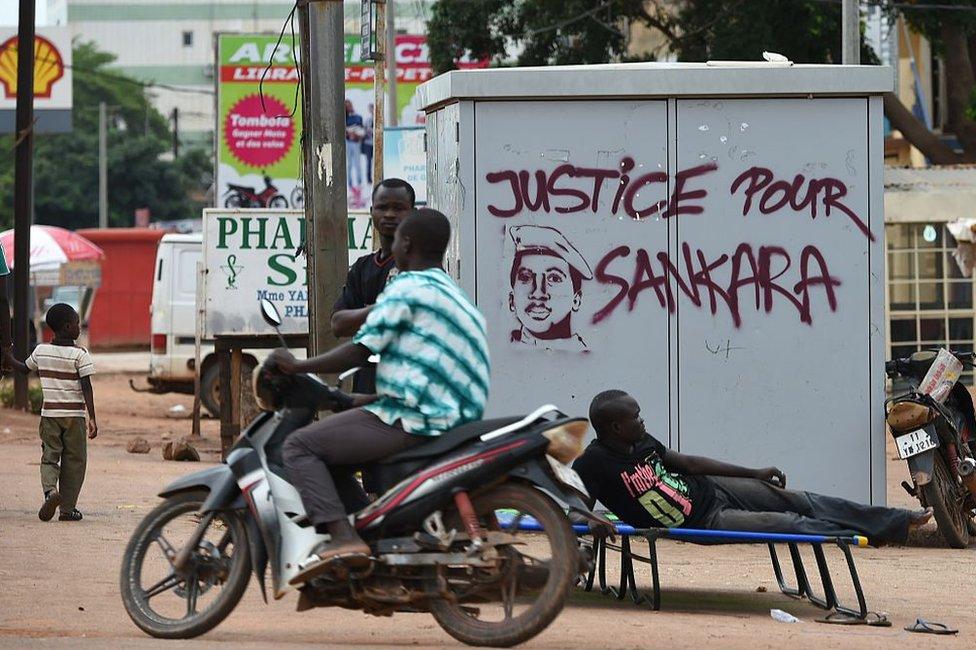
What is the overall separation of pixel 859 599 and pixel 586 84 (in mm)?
3411

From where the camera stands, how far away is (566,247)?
930cm

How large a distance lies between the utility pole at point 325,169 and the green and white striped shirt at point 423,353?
11.4 feet

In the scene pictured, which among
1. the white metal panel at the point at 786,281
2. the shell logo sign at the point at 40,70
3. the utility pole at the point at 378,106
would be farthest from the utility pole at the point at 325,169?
the shell logo sign at the point at 40,70

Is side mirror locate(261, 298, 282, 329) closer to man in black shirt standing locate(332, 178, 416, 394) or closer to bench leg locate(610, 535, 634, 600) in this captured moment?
man in black shirt standing locate(332, 178, 416, 394)

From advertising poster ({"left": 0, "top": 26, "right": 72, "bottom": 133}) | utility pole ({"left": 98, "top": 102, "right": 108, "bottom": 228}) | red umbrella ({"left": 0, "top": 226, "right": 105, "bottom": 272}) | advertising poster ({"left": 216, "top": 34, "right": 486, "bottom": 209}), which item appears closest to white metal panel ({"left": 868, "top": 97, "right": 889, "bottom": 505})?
red umbrella ({"left": 0, "top": 226, "right": 105, "bottom": 272})

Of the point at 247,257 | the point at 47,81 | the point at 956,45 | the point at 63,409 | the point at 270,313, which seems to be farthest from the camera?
the point at 47,81

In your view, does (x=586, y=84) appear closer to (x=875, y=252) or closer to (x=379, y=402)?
(x=875, y=252)

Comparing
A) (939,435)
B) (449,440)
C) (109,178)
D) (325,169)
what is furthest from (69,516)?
(109,178)

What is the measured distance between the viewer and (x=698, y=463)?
732 cm

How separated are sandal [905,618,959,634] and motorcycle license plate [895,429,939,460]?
2.51 metres

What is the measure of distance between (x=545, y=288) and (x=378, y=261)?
161 centimetres

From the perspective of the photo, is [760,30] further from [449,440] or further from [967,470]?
[449,440]

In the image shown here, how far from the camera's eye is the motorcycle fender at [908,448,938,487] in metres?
9.41

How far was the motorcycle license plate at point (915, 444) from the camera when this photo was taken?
9414 millimetres
